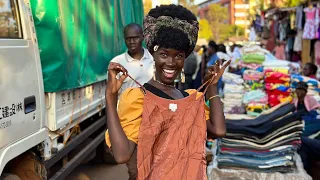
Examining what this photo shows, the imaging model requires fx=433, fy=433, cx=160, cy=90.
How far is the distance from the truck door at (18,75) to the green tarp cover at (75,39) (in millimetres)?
194

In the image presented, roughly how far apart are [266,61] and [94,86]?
10.2 feet

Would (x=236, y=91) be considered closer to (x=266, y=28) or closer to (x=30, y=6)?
(x=30, y=6)

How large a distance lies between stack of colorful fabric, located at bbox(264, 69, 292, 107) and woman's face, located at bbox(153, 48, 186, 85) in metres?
4.00

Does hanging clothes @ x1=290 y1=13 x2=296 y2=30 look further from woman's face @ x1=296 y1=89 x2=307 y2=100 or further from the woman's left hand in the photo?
the woman's left hand

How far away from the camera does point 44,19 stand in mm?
3449

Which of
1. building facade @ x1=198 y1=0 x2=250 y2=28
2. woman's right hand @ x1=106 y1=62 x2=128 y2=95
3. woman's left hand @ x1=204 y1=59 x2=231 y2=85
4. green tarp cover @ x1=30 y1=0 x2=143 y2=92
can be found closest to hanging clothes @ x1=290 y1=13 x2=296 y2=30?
green tarp cover @ x1=30 y1=0 x2=143 y2=92

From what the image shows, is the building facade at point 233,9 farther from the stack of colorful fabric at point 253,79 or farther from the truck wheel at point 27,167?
the truck wheel at point 27,167

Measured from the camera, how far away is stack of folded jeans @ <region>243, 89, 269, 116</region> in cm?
571

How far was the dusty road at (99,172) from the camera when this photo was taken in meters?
5.88

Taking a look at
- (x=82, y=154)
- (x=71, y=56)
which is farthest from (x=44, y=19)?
(x=82, y=154)

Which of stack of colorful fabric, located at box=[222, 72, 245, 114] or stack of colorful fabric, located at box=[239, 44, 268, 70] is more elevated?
stack of colorful fabric, located at box=[239, 44, 268, 70]

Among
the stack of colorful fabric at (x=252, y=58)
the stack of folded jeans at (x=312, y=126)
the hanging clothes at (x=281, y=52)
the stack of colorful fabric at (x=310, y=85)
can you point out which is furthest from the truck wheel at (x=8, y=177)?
the hanging clothes at (x=281, y=52)

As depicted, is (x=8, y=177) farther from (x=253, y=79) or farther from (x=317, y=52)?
(x=317, y=52)

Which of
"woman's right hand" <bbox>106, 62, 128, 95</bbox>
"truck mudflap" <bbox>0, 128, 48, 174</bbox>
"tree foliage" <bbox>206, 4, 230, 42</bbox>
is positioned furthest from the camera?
"tree foliage" <bbox>206, 4, 230, 42</bbox>
